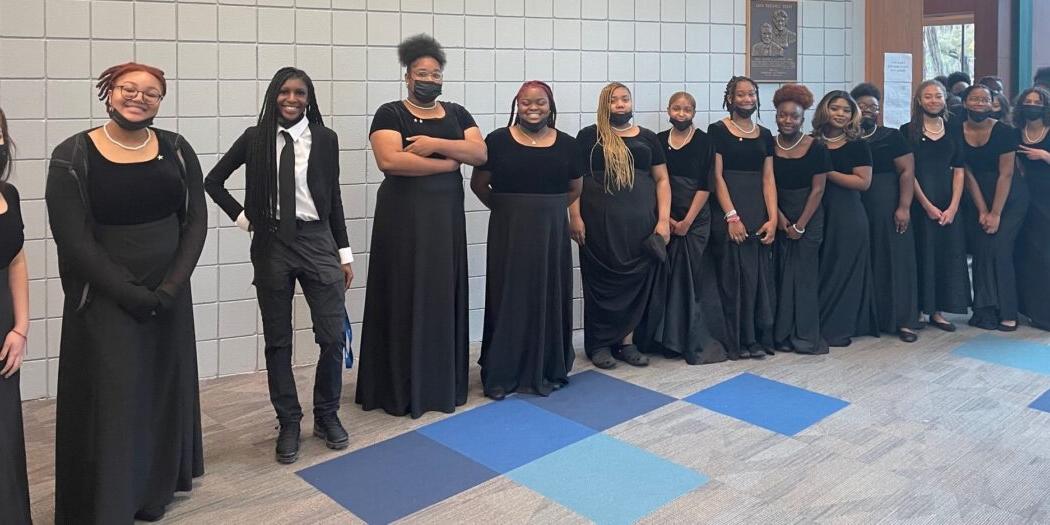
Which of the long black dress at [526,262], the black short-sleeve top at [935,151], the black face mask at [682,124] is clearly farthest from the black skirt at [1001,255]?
the long black dress at [526,262]

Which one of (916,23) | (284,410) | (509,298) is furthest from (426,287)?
(916,23)

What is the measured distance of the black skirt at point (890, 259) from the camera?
523 centimetres

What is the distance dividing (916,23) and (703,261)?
313 centimetres

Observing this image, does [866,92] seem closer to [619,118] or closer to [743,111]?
[743,111]

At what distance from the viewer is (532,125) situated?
4.06m

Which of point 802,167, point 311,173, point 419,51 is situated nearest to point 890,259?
point 802,167

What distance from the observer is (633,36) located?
5.51 metres

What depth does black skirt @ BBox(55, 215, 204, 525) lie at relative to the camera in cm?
263

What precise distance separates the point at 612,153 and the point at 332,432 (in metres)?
1.95

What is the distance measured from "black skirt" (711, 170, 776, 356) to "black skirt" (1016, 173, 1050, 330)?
74.3 inches

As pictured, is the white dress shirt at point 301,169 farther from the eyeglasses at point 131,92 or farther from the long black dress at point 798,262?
the long black dress at point 798,262

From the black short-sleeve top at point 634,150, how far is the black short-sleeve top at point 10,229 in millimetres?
2656

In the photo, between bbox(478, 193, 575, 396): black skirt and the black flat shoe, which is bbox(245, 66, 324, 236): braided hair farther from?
the black flat shoe

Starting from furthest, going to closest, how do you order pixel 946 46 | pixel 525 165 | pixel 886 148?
pixel 946 46, pixel 886 148, pixel 525 165
